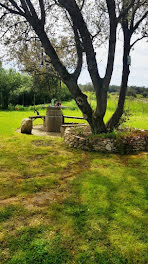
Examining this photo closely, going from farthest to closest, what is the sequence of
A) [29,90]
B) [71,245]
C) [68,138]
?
1. [29,90]
2. [68,138]
3. [71,245]

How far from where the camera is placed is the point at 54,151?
7.13m

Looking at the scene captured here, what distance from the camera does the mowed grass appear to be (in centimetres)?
268

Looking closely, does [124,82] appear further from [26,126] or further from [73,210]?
[73,210]

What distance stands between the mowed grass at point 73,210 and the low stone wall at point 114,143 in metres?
0.79

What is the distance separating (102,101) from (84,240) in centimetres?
516

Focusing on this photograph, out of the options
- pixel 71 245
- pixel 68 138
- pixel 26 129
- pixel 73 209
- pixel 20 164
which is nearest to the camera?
pixel 71 245

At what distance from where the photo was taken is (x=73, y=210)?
11.7 feet

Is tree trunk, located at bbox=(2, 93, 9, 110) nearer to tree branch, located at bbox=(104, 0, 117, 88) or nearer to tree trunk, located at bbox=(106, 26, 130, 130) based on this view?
tree trunk, located at bbox=(106, 26, 130, 130)

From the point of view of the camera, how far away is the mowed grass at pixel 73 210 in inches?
105

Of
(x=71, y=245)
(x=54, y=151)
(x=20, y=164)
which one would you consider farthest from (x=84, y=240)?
(x=54, y=151)

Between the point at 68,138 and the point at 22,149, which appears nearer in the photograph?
the point at 22,149

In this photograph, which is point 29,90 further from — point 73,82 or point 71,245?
point 71,245

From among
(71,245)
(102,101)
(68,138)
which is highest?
(102,101)

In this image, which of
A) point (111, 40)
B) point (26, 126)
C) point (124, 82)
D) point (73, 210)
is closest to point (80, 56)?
point (111, 40)
